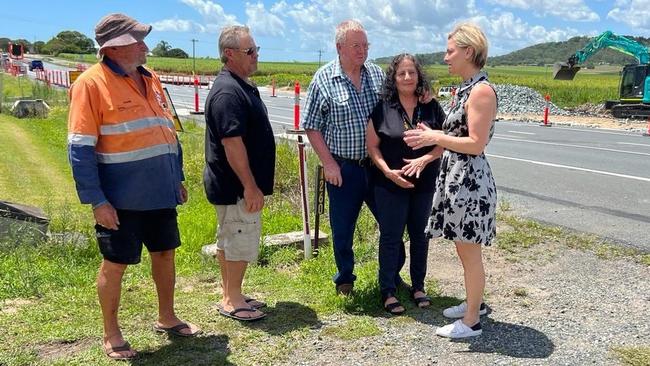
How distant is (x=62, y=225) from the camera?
6.21 m

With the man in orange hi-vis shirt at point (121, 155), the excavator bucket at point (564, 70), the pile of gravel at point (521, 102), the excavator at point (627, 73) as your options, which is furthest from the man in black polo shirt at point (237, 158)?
the excavator bucket at point (564, 70)

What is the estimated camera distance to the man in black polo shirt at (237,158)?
3.72 metres

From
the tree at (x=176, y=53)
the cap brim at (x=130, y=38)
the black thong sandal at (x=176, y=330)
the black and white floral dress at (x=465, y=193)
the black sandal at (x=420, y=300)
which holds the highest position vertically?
the tree at (x=176, y=53)

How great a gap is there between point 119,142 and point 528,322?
113 inches

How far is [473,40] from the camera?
350 cm

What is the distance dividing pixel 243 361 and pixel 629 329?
248 centimetres

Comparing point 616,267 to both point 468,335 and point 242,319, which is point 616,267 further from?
point 242,319

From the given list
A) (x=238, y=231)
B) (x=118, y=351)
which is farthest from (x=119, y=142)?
(x=118, y=351)

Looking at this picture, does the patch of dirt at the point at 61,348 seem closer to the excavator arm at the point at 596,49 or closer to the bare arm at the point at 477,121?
the bare arm at the point at 477,121

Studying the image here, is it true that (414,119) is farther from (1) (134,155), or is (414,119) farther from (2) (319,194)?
(1) (134,155)

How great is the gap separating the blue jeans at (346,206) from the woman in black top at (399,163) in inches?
4.9

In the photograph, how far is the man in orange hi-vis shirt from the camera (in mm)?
3188

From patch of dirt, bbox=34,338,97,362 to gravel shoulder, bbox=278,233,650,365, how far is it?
1.27m

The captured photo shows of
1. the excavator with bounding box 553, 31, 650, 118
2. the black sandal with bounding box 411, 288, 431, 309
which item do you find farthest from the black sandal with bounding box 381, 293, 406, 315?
the excavator with bounding box 553, 31, 650, 118
